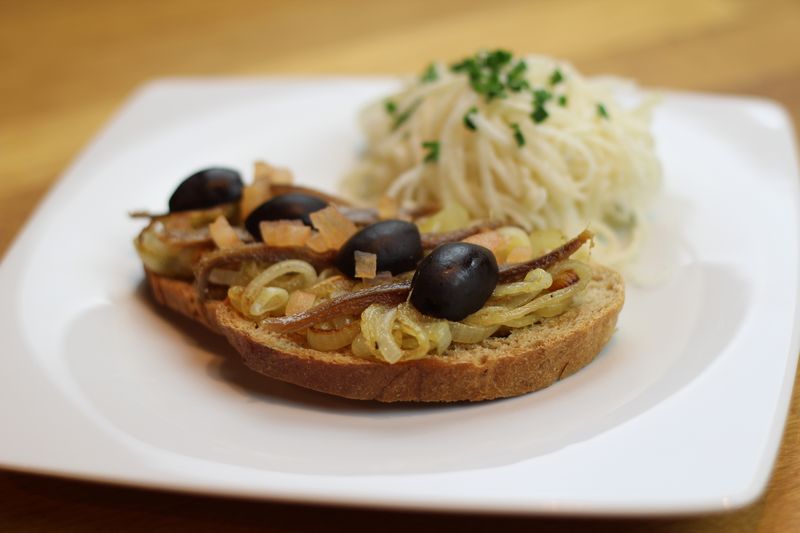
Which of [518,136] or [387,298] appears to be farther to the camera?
[518,136]

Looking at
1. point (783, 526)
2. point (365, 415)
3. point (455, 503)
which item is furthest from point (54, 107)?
point (783, 526)

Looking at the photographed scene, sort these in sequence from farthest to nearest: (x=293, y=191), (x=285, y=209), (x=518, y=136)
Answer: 1. (x=518, y=136)
2. (x=293, y=191)
3. (x=285, y=209)

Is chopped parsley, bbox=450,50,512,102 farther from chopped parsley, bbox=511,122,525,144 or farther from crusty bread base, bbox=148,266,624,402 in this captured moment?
crusty bread base, bbox=148,266,624,402

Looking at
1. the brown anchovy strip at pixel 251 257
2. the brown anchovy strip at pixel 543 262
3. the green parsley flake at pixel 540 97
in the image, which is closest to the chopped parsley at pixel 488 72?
the green parsley flake at pixel 540 97

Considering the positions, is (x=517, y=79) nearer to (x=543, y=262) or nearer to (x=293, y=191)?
(x=293, y=191)

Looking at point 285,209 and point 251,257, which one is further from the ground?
point 285,209

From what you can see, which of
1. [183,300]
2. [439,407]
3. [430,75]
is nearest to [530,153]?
[430,75]
